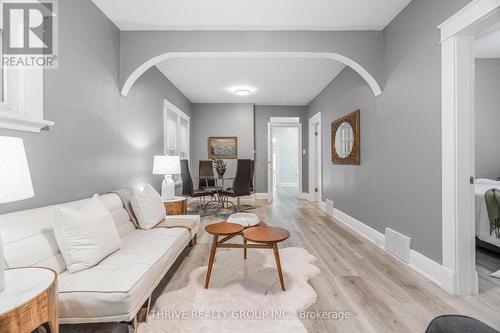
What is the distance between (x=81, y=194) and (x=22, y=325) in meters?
1.45

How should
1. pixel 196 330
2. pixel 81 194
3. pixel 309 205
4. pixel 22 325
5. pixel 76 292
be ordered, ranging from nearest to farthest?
A: 1. pixel 22 325
2. pixel 76 292
3. pixel 196 330
4. pixel 81 194
5. pixel 309 205

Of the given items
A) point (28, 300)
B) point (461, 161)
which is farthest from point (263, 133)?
point (28, 300)

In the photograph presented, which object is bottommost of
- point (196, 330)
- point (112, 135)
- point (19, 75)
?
point (196, 330)

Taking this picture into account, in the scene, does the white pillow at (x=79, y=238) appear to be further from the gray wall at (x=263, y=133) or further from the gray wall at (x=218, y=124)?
the gray wall at (x=263, y=133)

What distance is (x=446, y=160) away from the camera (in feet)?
6.18

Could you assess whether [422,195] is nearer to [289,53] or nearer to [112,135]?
[289,53]

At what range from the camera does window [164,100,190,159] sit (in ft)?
14.5

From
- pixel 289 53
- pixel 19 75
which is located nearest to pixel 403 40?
pixel 289 53

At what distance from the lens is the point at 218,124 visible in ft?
20.4

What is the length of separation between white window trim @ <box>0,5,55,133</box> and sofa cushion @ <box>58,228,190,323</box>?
102 cm

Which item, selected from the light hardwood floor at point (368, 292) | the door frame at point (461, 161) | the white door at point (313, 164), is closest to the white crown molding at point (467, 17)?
the door frame at point (461, 161)

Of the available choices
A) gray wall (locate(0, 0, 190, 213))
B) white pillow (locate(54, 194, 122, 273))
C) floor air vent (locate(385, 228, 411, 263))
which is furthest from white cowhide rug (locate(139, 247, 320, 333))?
gray wall (locate(0, 0, 190, 213))

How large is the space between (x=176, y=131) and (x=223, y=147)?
154 centimetres

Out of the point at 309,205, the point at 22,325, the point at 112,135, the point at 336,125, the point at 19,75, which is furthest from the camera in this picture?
the point at 309,205
